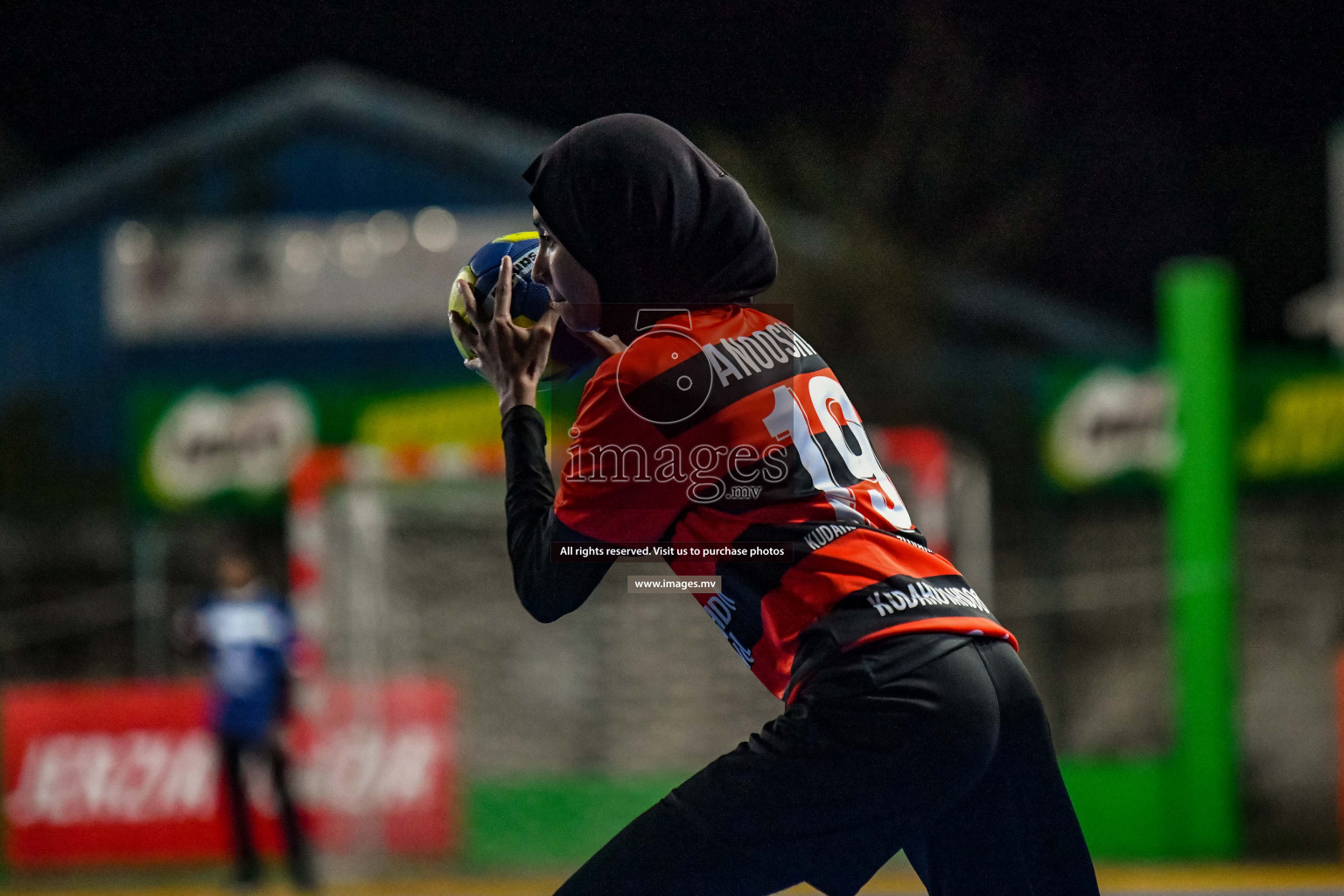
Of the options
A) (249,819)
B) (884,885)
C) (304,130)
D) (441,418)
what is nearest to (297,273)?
(304,130)

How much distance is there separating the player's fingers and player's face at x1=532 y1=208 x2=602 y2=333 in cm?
6

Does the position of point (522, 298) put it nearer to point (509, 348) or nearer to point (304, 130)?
point (509, 348)

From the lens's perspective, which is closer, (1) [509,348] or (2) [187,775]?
(1) [509,348]

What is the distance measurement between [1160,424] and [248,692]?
18.0 ft

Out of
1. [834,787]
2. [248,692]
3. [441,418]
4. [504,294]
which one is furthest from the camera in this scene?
[441,418]

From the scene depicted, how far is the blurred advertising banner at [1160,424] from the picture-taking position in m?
9.34

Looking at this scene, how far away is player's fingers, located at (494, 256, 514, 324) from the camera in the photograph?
8.15ft

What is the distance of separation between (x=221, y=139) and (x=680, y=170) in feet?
42.1

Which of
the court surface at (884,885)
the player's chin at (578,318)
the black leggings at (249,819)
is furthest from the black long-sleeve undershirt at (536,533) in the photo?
the black leggings at (249,819)

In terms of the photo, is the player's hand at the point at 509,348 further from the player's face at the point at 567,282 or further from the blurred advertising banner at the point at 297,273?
the blurred advertising banner at the point at 297,273

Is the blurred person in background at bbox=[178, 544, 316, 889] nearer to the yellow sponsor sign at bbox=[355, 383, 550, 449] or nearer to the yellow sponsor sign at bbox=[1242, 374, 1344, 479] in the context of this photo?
the yellow sponsor sign at bbox=[355, 383, 550, 449]

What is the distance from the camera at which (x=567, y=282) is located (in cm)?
238

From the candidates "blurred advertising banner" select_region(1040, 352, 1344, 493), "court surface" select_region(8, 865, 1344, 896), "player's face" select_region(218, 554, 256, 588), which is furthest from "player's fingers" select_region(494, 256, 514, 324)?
"blurred advertising banner" select_region(1040, 352, 1344, 493)

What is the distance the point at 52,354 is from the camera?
46.5 feet
